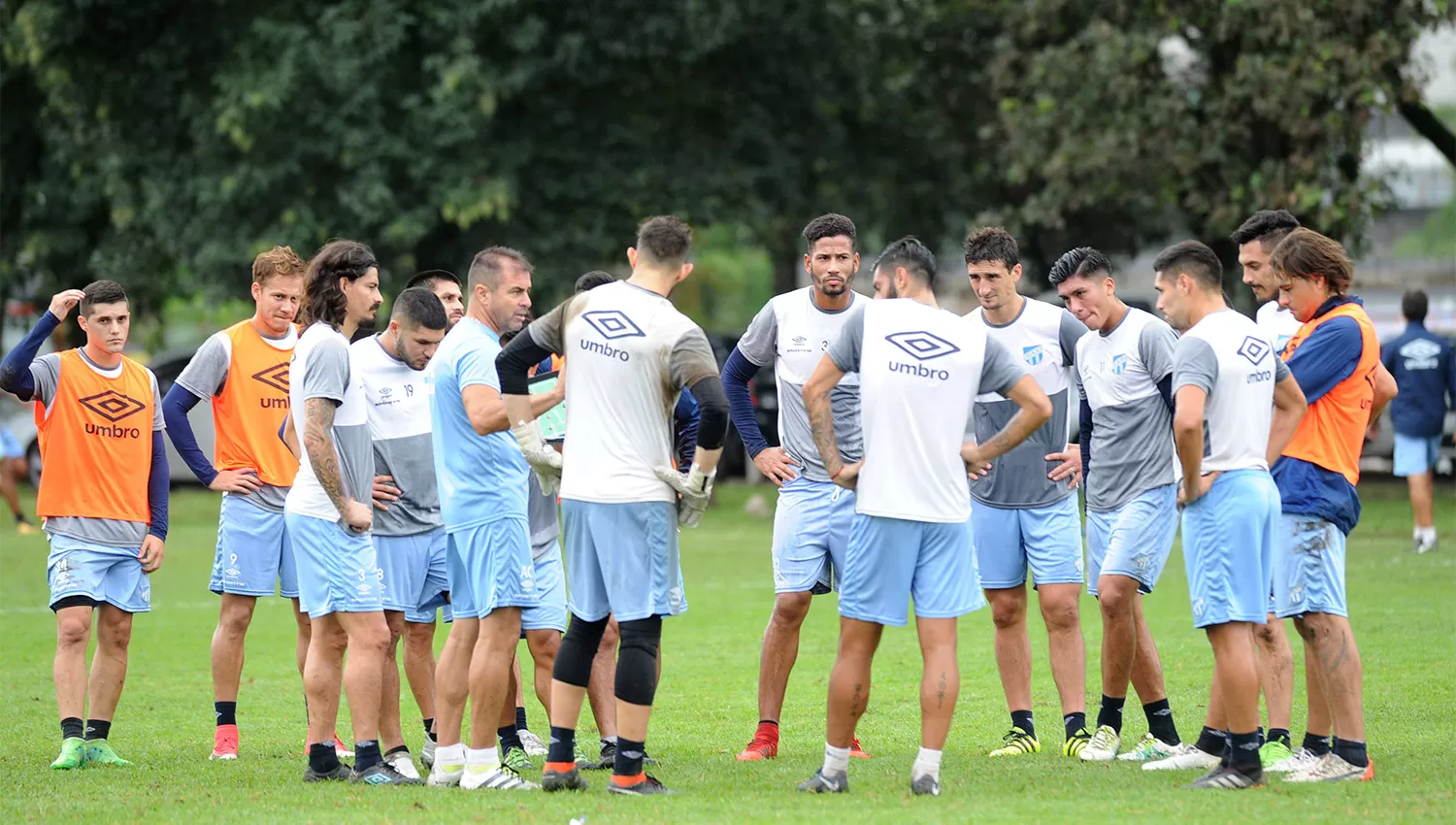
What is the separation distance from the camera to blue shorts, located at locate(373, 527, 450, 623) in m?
8.12

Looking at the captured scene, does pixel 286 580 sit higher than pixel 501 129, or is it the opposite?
pixel 501 129

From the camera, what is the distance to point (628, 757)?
23.0 ft

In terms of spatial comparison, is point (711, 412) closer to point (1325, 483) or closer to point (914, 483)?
point (914, 483)

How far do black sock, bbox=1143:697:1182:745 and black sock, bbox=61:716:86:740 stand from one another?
17.4 feet

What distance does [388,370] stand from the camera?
8148mm

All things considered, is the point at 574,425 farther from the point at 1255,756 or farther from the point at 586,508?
the point at 1255,756

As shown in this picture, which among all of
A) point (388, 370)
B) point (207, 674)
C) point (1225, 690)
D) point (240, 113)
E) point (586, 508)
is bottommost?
point (207, 674)

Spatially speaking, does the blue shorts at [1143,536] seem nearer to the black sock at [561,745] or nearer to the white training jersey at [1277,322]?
the white training jersey at [1277,322]

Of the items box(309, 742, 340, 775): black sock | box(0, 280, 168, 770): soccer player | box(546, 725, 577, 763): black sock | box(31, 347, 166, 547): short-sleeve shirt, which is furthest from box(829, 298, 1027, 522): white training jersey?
box(31, 347, 166, 547): short-sleeve shirt

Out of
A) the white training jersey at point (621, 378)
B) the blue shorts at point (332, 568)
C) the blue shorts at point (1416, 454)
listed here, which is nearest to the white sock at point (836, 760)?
the white training jersey at point (621, 378)

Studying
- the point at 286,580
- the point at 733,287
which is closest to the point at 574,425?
the point at 286,580

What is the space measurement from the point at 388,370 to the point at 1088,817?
3970 mm

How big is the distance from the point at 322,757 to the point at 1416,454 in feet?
41.9

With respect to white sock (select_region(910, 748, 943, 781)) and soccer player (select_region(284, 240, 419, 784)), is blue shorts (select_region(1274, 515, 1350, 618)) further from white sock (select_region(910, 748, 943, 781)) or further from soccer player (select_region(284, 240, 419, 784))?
soccer player (select_region(284, 240, 419, 784))
